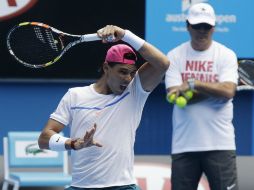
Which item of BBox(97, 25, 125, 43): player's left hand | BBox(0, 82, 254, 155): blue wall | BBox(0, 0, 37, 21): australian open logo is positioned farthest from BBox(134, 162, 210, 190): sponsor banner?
BBox(97, 25, 125, 43): player's left hand

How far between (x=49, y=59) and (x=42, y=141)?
1.90 ft

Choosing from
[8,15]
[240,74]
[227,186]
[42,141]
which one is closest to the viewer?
[42,141]

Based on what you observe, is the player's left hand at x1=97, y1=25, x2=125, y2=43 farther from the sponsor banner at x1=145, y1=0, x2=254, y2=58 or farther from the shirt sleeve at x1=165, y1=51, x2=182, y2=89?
the sponsor banner at x1=145, y1=0, x2=254, y2=58

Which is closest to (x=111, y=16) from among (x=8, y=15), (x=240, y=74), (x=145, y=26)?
(x=145, y=26)

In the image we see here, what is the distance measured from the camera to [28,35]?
596 centimetres

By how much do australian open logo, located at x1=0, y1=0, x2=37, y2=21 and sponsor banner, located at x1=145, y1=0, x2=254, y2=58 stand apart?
1120mm

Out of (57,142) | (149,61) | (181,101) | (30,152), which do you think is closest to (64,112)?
(57,142)

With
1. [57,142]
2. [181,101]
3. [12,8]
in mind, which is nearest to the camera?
[57,142]

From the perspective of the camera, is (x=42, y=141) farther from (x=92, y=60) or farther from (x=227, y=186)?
(x=92, y=60)

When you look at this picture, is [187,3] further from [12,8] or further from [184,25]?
[12,8]

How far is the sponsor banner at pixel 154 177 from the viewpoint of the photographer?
8570 millimetres

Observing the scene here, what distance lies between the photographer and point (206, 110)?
258 inches

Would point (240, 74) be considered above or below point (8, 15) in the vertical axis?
below

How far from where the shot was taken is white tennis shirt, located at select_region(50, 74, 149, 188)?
212 inches
